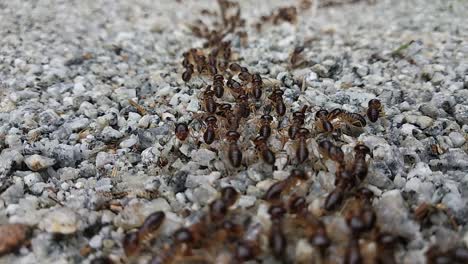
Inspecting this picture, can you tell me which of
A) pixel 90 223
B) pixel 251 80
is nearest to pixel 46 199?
pixel 90 223

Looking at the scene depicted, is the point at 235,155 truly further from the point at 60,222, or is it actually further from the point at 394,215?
the point at 60,222

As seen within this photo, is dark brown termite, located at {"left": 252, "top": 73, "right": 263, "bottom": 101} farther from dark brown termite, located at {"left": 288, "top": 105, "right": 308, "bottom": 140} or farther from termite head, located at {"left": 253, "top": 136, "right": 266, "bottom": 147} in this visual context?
termite head, located at {"left": 253, "top": 136, "right": 266, "bottom": 147}

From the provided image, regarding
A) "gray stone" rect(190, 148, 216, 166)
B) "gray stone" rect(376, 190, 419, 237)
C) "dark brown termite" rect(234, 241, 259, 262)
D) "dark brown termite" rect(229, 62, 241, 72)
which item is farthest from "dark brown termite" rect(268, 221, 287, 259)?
"dark brown termite" rect(229, 62, 241, 72)

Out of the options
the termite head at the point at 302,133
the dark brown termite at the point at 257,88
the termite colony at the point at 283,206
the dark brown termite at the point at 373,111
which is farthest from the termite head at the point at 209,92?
the dark brown termite at the point at 373,111

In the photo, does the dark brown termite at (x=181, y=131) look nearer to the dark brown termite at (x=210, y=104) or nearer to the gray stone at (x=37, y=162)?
the dark brown termite at (x=210, y=104)

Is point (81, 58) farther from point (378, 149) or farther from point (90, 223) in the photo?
point (378, 149)

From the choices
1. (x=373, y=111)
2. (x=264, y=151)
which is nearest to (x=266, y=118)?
(x=264, y=151)
